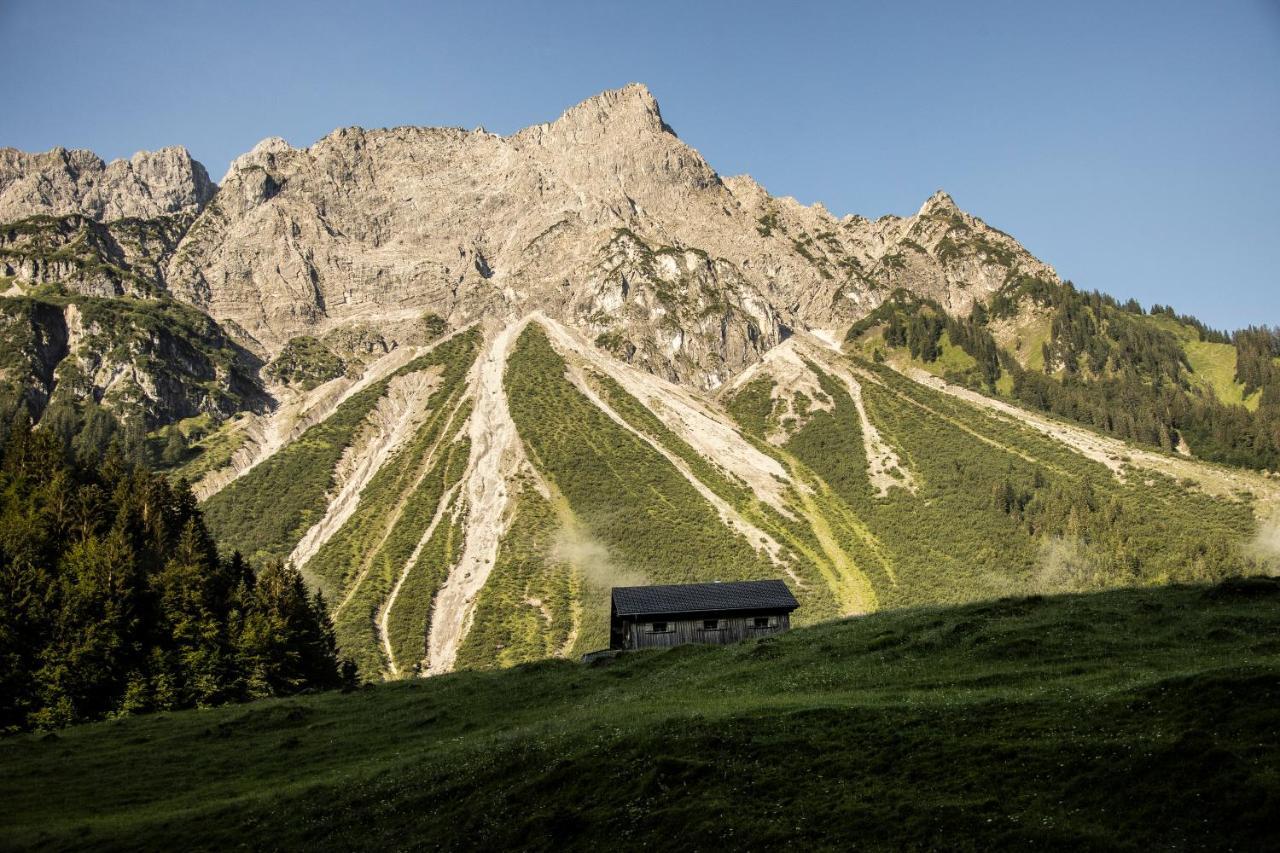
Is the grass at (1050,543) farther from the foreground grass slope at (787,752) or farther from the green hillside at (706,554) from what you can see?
the foreground grass slope at (787,752)

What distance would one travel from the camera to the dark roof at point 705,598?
246 feet

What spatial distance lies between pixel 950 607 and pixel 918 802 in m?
35.1

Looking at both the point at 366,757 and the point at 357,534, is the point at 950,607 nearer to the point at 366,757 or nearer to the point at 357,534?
the point at 366,757

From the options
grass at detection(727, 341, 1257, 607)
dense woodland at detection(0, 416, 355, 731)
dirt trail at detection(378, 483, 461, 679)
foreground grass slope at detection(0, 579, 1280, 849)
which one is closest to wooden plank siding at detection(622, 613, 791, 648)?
foreground grass slope at detection(0, 579, 1280, 849)

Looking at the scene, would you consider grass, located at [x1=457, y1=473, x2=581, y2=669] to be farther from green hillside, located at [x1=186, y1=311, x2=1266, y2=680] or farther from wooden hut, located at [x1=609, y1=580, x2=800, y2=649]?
wooden hut, located at [x1=609, y1=580, x2=800, y2=649]

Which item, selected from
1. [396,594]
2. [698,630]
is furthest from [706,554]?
[698,630]

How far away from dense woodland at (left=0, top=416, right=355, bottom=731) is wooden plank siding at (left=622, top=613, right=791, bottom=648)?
35.1 metres

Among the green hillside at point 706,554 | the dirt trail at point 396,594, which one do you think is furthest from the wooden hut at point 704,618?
the dirt trail at point 396,594

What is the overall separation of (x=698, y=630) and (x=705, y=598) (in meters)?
3.23

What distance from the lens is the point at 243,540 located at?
625 feet

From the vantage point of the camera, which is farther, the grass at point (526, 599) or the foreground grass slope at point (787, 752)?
the grass at point (526, 599)

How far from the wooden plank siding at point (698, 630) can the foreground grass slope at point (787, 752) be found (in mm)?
18046

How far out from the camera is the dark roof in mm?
74938

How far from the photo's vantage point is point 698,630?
75.1 metres
